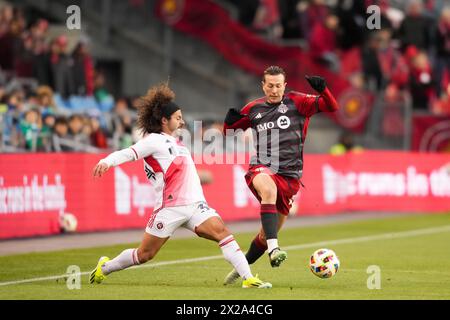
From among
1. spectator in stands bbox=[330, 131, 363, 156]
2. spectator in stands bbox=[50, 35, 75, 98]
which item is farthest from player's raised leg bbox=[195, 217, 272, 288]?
spectator in stands bbox=[330, 131, 363, 156]

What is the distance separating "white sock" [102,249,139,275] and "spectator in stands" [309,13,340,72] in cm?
1819

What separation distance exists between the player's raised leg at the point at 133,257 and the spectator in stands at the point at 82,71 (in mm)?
12849

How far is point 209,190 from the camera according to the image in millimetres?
22188

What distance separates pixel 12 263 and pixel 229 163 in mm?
9265

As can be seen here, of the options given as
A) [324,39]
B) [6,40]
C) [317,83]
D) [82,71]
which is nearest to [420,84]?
[324,39]

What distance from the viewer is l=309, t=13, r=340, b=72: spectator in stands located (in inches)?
1144

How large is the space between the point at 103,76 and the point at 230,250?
18298 millimetres

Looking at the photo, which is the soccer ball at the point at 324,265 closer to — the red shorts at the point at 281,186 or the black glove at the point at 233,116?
the red shorts at the point at 281,186

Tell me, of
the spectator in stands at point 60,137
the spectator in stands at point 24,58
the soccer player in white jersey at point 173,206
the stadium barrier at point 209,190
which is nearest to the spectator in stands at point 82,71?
the spectator in stands at point 24,58

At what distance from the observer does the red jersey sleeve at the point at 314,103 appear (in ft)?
40.0

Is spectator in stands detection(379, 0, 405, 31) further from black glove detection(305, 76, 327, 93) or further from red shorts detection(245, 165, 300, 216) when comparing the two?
black glove detection(305, 76, 327, 93)

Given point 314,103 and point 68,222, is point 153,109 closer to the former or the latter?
point 314,103
